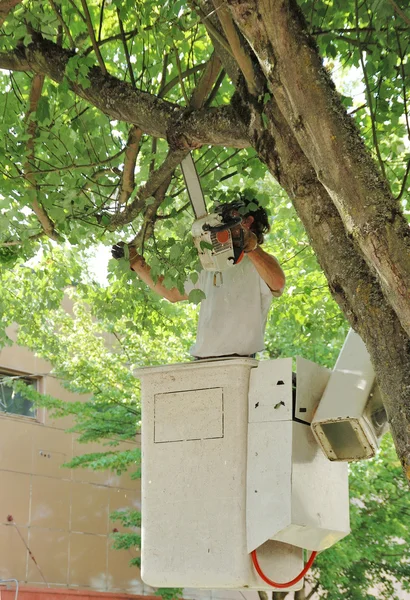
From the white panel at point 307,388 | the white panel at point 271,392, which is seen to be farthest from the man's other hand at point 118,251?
the white panel at point 307,388

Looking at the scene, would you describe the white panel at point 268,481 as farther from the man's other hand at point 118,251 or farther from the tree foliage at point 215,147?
the man's other hand at point 118,251

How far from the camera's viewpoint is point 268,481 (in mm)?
4184

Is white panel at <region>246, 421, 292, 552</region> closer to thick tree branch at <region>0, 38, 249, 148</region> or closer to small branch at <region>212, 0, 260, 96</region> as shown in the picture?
thick tree branch at <region>0, 38, 249, 148</region>

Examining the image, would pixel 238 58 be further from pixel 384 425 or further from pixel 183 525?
pixel 183 525

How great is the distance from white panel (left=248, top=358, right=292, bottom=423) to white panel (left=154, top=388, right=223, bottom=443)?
174mm

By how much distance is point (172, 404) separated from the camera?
4492 millimetres

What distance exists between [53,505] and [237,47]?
498 inches

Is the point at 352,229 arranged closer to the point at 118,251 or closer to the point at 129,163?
the point at 118,251

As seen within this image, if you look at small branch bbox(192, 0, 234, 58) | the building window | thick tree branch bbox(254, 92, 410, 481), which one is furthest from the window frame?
thick tree branch bbox(254, 92, 410, 481)

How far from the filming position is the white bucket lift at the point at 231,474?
418 cm

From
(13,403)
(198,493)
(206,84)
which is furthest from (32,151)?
(13,403)

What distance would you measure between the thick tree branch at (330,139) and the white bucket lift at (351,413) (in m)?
1.39

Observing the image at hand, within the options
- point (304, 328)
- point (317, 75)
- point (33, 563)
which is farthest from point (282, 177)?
point (33, 563)

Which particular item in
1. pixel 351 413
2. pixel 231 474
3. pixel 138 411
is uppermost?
pixel 138 411
